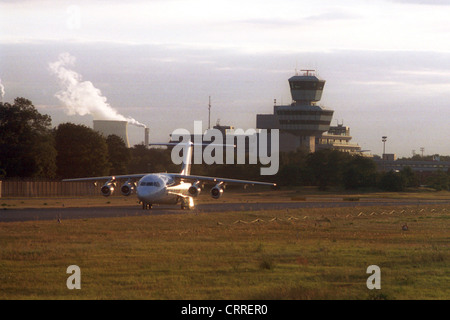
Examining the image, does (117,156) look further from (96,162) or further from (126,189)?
(126,189)

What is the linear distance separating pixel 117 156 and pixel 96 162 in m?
22.1

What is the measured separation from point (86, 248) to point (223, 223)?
19776 millimetres

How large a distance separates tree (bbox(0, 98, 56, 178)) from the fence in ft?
21.6

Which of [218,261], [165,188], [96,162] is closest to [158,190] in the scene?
[165,188]

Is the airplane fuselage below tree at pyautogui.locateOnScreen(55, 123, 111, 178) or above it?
below

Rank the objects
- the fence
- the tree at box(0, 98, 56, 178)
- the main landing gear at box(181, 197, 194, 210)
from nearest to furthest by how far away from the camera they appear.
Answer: the main landing gear at box(181, 197, 194, 210)
the fence
the tree at box(0, 98, 56, 178)

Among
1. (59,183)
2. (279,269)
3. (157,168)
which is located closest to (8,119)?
(59,183)

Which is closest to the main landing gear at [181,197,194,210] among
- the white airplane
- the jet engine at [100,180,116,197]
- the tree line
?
the white airplane

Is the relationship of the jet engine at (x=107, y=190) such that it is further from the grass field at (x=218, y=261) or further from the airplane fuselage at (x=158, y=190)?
the grass field at (x=218, y=261)

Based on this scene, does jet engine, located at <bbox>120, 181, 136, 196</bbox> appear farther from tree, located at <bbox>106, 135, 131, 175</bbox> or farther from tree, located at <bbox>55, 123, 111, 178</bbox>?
tree, located at <bbox>106, 135, 131, 175</bbox>

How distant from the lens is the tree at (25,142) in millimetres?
107562

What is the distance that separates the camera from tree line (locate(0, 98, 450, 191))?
4269 inches

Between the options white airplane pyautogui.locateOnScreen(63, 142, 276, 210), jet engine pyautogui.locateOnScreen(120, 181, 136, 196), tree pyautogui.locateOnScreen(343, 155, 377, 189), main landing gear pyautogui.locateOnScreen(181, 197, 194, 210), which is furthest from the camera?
tree pyautogui.locateOnScreen(343, 155, 377, 189)
